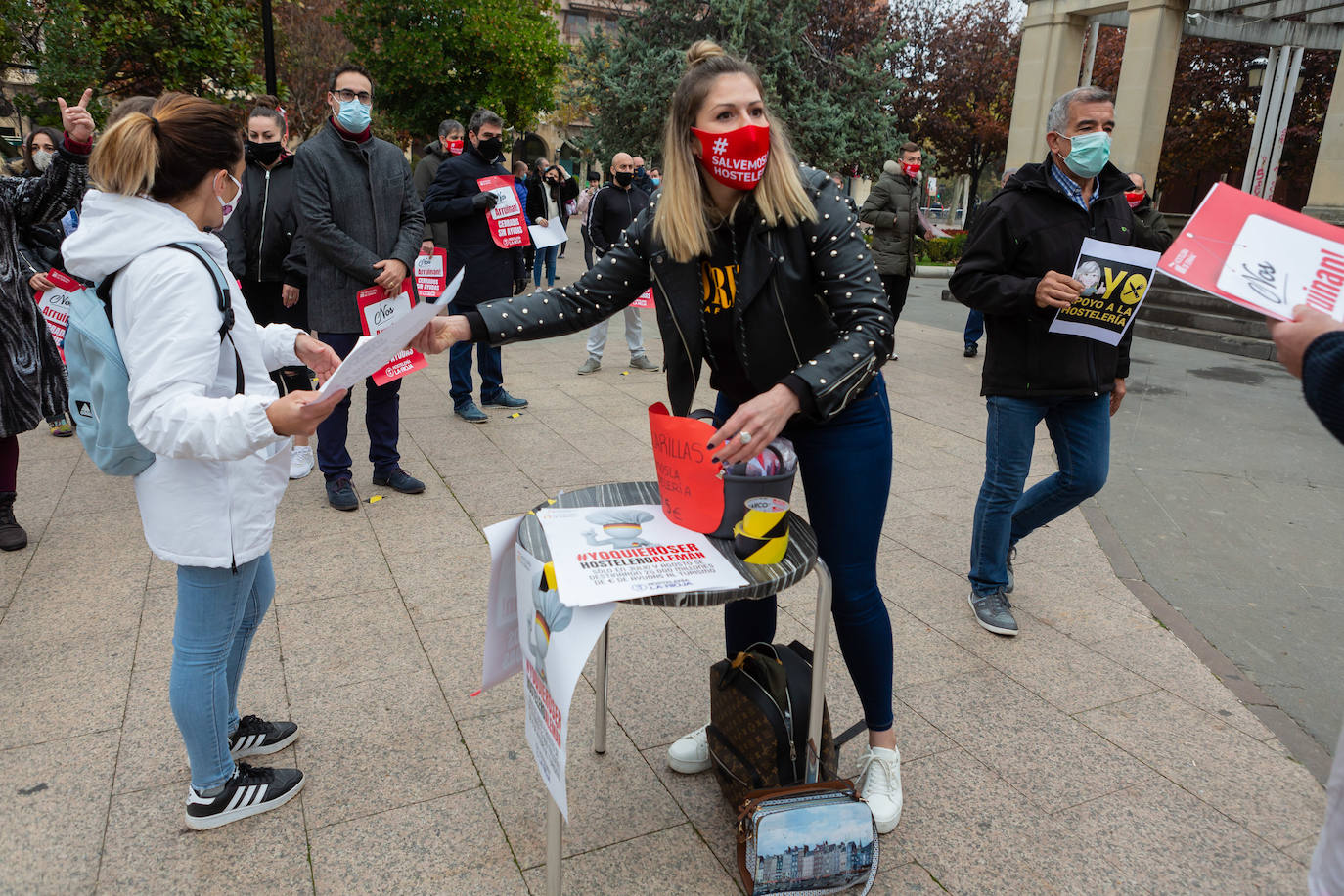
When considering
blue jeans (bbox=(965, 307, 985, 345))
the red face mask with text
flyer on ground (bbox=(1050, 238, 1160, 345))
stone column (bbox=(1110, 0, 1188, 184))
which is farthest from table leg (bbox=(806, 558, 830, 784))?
stone column (bbox=(1110, 0, 1188, 184))

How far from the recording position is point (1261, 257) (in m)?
1.55

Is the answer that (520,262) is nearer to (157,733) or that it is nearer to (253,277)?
(253,277)

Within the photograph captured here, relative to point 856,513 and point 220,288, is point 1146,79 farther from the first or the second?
point 220,288

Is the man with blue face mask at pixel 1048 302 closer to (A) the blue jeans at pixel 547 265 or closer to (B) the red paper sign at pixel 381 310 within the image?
(B) the red paper sign at pixel 381 310

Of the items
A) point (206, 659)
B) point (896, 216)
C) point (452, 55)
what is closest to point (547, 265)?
point (896, 216)

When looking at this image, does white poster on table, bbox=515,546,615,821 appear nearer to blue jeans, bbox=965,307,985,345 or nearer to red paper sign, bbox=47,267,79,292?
red paper sign, bbox=47,267,79,292

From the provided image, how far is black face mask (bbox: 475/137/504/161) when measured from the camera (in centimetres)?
648

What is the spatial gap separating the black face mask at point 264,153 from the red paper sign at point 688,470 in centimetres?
423

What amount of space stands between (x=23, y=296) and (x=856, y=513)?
4.16m

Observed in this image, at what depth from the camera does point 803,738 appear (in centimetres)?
224

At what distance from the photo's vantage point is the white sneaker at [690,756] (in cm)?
257

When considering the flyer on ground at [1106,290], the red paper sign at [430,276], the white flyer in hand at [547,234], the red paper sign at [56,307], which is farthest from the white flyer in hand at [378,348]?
the white flyer in hand at [547,234]

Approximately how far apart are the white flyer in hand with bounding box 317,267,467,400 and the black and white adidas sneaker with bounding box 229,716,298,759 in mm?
1344

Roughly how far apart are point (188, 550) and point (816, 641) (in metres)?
1.50
